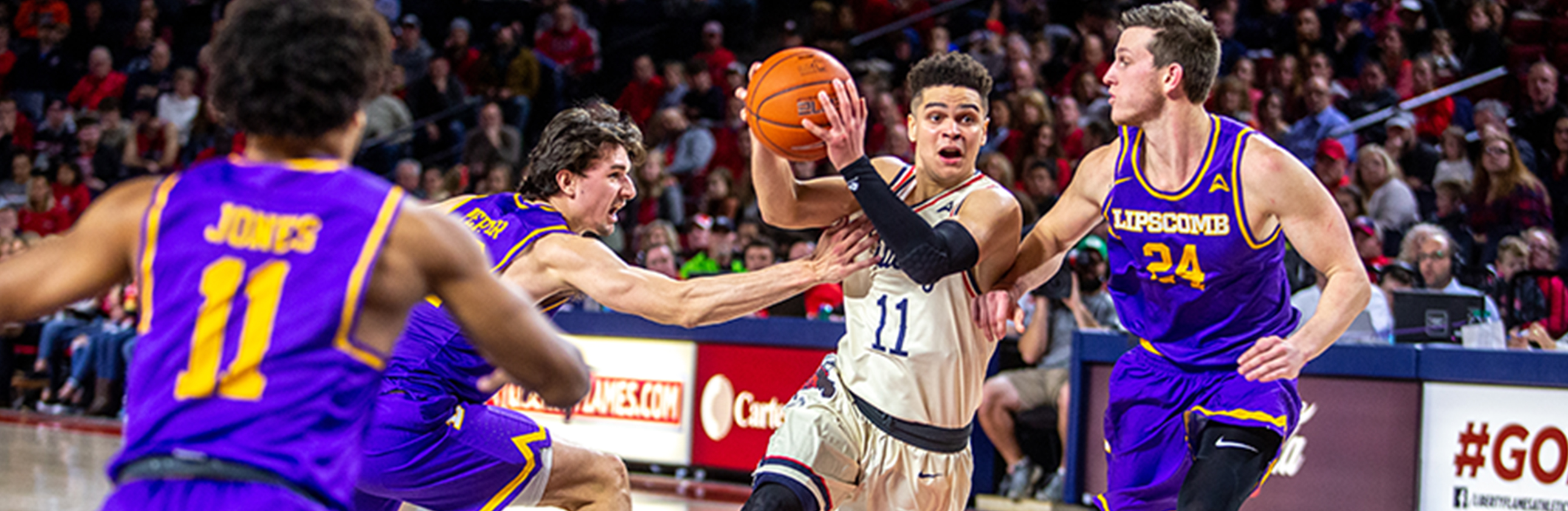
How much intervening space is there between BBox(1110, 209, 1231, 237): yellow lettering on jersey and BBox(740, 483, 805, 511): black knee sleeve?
1.25m

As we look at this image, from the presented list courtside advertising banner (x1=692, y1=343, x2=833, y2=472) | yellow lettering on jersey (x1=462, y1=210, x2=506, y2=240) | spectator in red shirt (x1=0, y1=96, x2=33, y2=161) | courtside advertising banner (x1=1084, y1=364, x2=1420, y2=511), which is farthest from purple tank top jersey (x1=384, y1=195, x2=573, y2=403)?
spectator in red shirt (x1=0, y1=96, x2=33, y2=161)

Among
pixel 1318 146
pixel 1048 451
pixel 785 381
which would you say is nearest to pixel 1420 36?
pixel 1318 146

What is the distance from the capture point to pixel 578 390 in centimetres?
226

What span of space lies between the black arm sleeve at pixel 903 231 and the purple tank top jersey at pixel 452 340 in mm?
948

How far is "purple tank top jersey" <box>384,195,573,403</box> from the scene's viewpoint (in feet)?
13.1

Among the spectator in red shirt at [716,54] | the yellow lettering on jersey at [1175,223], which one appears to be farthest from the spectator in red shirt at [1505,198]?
the spectator in red shirt at [716,54]

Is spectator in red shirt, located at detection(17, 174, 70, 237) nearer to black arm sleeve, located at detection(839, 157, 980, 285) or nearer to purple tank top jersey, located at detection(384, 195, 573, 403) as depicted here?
Answer: purple tank top jersey, located at detection(384, 195, 573, 403)

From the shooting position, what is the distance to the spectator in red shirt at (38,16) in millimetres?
17219

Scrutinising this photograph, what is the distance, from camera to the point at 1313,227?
380cm

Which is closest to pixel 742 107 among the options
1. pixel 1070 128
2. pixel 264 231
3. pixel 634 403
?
pixel 1070 128

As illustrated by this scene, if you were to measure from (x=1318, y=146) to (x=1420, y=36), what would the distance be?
2.51 metres

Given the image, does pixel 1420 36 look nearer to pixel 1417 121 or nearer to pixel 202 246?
pixel 1417 121

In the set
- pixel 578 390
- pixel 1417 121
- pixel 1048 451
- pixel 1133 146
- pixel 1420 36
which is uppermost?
pixel 1420 36

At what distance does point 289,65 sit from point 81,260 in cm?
44
